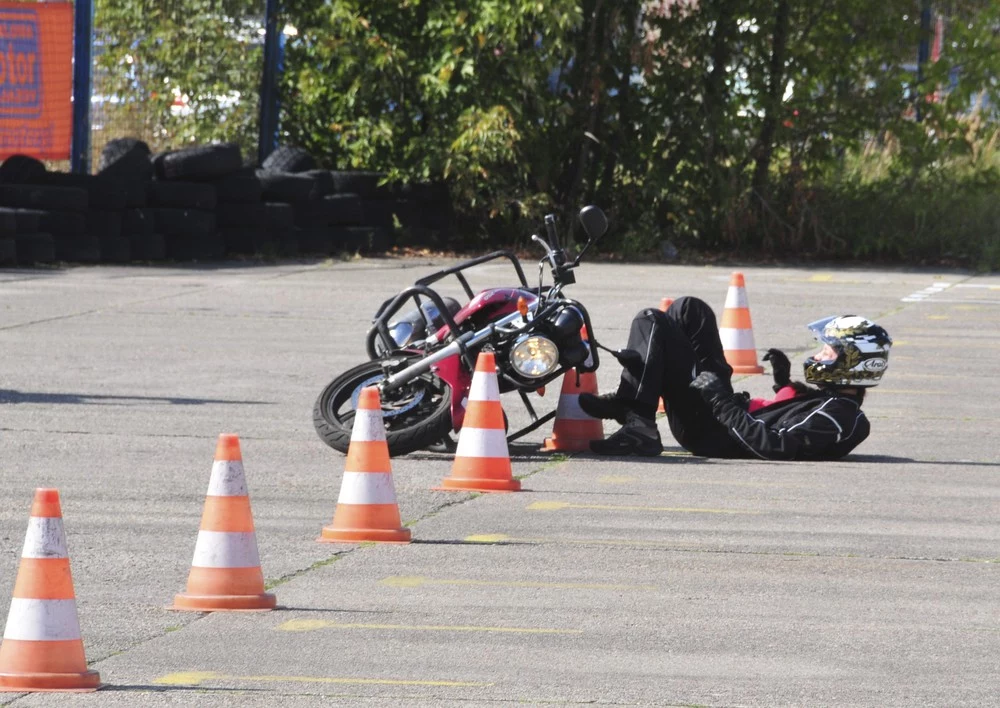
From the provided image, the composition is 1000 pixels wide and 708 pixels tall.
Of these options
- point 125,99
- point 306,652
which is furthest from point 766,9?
point 306,652

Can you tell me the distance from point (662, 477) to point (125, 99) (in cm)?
1595

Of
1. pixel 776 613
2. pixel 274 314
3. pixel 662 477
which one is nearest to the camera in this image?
pixel 776 613

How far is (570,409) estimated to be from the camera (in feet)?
32.6

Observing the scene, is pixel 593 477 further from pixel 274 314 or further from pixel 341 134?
pixel 341 134

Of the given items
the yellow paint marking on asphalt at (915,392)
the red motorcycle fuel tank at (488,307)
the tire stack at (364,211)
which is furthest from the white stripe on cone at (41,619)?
the tire stack at (364,211)

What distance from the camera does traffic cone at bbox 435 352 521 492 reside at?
340 inches

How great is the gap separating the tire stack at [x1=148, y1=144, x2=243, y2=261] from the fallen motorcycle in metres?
12.2

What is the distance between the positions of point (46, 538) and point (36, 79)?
18.1m

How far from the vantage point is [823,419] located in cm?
946

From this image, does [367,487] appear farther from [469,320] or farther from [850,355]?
[850,355]

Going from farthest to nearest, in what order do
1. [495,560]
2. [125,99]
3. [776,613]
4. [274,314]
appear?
[125,99] → [274,314] → [495,560] → [776,613]

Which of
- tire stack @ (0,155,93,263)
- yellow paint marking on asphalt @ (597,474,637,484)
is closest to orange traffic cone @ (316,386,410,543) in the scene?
yellow paint marking on asphalt @ (597,474,637,484)

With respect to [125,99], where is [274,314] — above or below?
below

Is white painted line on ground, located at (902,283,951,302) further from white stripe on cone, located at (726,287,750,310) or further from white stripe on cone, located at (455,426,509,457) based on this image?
white stripe on cone, located at (455,426,509,457)
